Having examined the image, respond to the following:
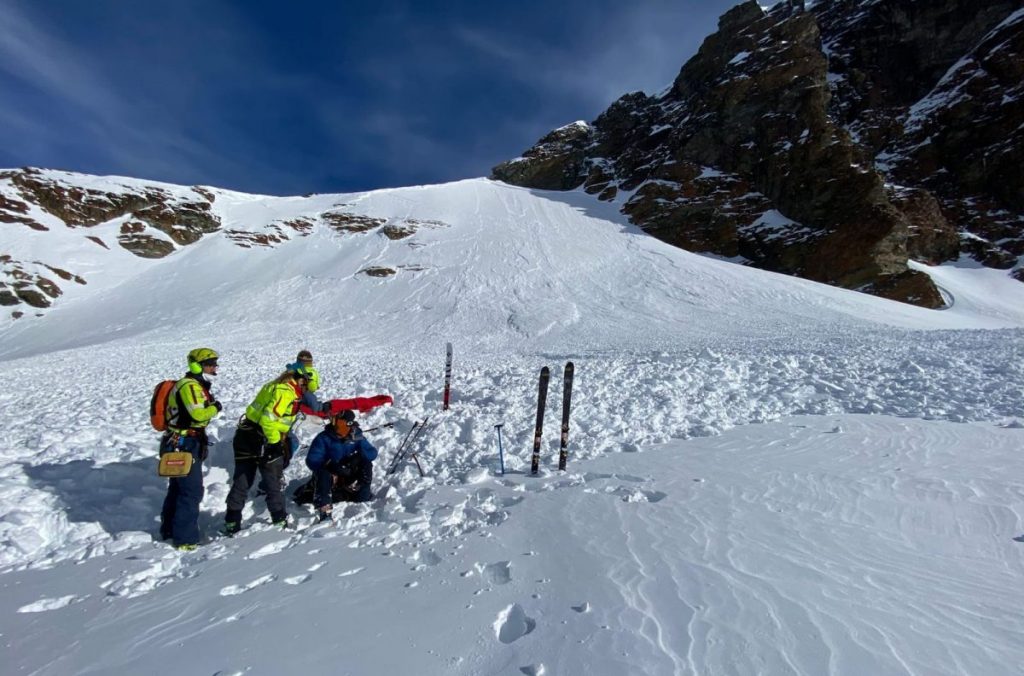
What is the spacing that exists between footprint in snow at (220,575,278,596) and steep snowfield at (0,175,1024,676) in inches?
0.8

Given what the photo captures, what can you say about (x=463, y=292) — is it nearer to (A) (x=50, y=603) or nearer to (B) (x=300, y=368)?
(B) (x=300, y=368)

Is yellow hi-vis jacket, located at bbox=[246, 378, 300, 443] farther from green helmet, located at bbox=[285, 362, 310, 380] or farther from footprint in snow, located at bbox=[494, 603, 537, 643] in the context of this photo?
footprint in snow, located at bbox=[494, 603, 537, 643]

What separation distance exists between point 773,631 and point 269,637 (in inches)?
119

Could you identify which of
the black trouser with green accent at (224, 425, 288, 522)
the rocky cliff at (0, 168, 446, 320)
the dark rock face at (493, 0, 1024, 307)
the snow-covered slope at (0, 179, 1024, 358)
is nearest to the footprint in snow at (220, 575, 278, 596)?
the black trouser with green accent at (224, 425, 288, 522)

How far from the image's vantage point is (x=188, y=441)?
5301 millimetres

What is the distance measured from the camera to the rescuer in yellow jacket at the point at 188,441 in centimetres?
495

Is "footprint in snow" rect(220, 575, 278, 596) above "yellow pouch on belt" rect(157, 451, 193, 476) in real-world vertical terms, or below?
below

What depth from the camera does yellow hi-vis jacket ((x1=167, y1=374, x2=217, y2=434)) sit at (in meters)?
5.20

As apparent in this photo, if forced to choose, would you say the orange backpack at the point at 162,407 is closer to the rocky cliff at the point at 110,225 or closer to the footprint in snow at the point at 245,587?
the footprint in snow at the point at 245,587

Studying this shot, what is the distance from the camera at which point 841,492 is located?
4.88 m

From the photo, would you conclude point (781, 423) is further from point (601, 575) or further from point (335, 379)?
point (335, 379)

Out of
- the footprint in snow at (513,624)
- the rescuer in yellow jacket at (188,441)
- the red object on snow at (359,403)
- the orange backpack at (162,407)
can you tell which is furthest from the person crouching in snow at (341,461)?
the footprint in snow at (513,624)

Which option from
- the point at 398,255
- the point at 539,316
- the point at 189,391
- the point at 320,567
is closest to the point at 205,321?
the point at 398,255

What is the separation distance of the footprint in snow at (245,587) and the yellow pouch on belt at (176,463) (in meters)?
1.80
